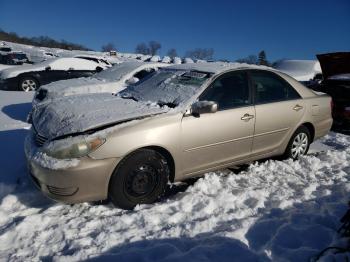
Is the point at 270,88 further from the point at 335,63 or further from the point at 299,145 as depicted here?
the point at 335,63

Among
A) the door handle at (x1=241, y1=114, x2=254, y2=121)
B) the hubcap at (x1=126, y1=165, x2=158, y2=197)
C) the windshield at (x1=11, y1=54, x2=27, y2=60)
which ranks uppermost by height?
the windshield at (x1=11, y1=54, x2=27, y2=60)

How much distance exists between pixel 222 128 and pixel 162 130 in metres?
0.83

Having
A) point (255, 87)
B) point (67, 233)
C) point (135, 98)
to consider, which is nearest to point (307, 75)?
point (255, 87)

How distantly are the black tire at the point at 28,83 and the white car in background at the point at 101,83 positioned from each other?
3.17 meters

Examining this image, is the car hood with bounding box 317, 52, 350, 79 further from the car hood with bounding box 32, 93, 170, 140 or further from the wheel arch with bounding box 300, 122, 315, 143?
the car hood with bounding box 32, 93, 170, 140

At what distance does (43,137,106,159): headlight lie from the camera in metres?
3.20

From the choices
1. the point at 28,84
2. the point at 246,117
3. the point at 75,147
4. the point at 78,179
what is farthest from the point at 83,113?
the point at 28,84

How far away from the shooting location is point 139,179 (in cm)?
355

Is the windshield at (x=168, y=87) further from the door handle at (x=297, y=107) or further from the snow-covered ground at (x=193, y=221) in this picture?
the door handle at (x=297, y=107)

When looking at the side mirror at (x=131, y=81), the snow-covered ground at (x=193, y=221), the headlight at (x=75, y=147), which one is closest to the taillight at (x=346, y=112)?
the snow-covered ground at (x=193, y=221)

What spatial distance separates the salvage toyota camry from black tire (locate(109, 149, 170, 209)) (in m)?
0.01

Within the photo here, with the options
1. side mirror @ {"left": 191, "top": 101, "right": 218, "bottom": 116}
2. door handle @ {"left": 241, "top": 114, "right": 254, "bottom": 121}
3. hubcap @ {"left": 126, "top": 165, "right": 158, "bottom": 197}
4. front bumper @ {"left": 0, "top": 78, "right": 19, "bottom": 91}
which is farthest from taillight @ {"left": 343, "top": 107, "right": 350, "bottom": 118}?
front bumper @ {"left": 0, "top": 78, "right": 19, "bottom": 91}

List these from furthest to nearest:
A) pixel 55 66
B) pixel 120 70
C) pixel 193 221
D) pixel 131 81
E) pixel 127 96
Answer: pixel 55 66
pixel 120 70
pixel 131 81
pixel 127 96
pixel 193 221

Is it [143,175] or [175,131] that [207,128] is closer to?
[175,131]
